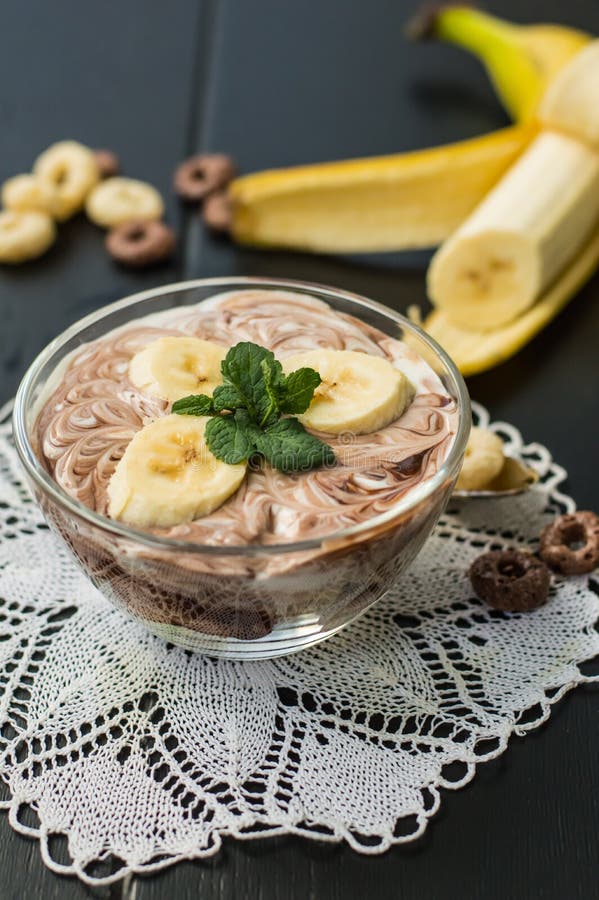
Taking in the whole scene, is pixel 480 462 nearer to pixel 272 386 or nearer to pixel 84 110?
pixel 272 386

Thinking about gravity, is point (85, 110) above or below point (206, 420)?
below

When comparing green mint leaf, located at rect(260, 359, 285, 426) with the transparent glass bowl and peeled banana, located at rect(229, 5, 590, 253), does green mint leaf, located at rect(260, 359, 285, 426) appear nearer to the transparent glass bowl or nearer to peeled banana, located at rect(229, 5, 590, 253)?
the transparent glass bowl

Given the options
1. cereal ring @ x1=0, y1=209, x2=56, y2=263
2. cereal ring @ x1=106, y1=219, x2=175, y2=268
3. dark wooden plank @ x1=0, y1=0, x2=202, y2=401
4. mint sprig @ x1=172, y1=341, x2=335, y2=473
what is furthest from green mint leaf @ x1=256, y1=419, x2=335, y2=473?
cereal ring @ x1=0, y1=209, x2=56, y2=263

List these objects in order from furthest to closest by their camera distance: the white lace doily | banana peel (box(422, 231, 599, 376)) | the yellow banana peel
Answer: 1. the yellow banana peel
2. banana peel (box(422, 231, 599, 376))
3. the white lace doily

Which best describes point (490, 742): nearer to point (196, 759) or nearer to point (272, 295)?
point (196, 759)

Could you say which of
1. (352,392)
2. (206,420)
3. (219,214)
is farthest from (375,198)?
(206,420)

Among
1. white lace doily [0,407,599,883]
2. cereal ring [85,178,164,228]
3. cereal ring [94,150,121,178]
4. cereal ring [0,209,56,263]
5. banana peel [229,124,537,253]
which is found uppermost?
banana peel [229,124,537,253]

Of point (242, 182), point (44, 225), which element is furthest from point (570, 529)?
point (44, 225)
